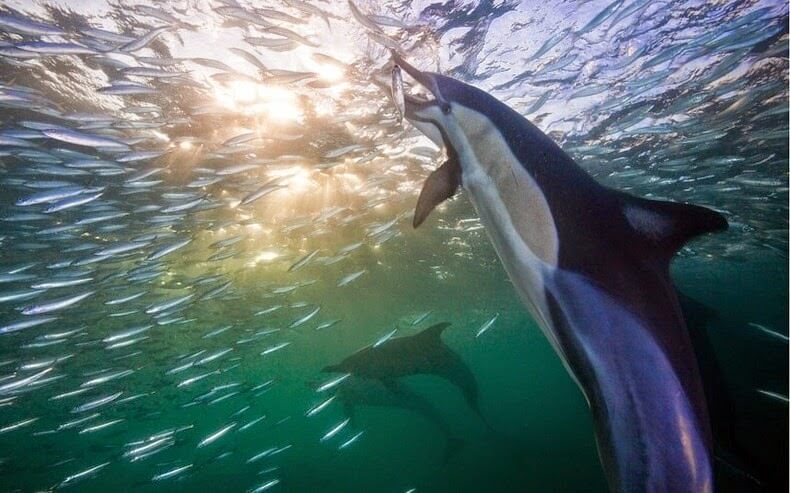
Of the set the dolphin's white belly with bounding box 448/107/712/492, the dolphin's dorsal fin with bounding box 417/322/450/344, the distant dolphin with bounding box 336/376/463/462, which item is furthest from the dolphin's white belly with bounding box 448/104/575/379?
the distant dolphin with bounding box 336/376/463/462

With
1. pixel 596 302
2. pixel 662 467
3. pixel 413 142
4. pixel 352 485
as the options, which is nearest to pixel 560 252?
pixel 596 302

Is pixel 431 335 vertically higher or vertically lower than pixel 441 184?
lower

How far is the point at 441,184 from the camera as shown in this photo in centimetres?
150

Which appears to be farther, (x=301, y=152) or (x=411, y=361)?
(x=411, y=361)

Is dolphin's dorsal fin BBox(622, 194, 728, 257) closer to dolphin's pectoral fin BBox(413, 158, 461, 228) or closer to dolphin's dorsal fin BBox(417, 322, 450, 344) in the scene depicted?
dolphin's pectoral fin BBox(413, 158, 461, 228)

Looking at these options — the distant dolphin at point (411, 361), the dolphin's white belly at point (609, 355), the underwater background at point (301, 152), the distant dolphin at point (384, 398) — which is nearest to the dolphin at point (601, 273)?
the dolphin's white belly at point (609, 355)

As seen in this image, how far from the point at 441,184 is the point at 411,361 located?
46.6ft

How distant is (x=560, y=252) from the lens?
48.5 inches

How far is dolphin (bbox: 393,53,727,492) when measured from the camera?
1.13 metres

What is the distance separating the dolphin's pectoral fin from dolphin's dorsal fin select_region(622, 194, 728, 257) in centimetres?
59

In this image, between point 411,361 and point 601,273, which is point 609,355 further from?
point 411,361

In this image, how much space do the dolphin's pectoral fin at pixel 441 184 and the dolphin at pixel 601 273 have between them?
2 centimetres

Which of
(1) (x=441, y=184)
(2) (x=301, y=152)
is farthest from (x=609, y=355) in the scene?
(2) (x=301, y=152)

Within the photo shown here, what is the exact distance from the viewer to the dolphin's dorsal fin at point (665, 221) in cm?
131
